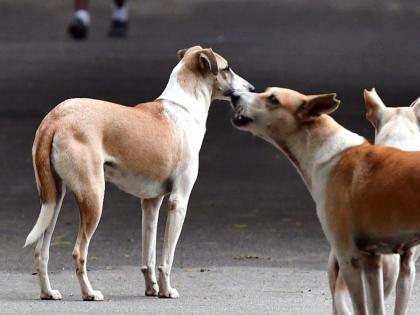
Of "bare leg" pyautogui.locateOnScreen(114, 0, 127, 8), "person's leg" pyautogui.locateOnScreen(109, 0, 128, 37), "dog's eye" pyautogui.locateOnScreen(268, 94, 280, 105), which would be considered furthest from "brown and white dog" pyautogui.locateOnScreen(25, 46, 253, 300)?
"person's leg" pyautogui.locateOnScreen(109, 0, 128, 37)

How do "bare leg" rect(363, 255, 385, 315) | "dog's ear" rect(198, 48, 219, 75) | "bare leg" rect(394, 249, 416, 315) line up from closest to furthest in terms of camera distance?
"bare leg" rect(363, 255, 385, 315) < "bare leg" rect(394, 249, 416, 315) < "dog's ear" rect(198, 48, 219, 75)

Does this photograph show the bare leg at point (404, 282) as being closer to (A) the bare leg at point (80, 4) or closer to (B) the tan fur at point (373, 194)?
(B) the tan fur at point (373, 194)

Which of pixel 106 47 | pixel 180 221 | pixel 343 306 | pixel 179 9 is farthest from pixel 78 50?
pixel 343 306

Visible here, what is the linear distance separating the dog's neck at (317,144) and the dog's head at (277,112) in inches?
1.7

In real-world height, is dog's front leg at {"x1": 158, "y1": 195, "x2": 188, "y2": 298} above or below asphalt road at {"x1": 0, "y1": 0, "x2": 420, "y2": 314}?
above

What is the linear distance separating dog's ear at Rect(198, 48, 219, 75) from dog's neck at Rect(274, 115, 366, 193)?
8.71 ft

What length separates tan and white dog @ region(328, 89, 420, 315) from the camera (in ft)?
26.4

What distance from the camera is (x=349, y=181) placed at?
7699 millimetres

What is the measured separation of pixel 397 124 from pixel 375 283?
1.20m

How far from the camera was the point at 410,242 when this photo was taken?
750cm

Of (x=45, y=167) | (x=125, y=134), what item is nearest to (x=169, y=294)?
(x=125, y=134)

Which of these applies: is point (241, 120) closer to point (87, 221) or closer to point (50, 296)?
point (87, 221)

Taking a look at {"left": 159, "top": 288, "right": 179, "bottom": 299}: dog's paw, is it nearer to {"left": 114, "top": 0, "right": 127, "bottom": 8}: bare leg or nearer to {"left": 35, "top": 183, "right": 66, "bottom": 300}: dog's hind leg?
{"left": 35, "top": 183, "right": 66, "bottom": 300}: dog's hind leg

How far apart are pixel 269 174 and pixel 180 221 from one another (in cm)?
575
